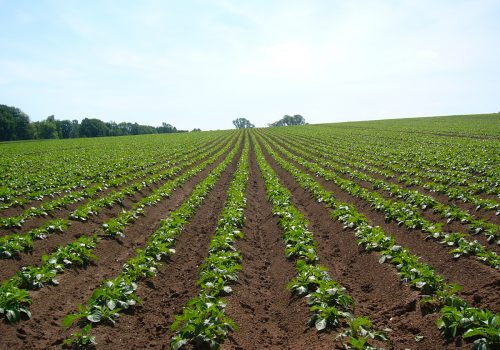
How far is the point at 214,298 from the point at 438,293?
4470 mm

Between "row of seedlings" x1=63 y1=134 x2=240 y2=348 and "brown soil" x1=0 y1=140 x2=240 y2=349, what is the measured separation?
35cm

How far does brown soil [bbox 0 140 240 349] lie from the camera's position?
5895 mm

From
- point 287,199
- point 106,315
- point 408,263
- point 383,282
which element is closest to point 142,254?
point 106,315

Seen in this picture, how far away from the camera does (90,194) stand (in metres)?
17.1

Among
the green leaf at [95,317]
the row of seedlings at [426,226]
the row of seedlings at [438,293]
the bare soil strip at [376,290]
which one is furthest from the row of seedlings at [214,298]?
the row of seedlings at [426,226]

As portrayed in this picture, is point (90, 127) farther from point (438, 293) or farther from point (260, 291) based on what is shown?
point (438, 293)

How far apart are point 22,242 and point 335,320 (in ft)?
29.4

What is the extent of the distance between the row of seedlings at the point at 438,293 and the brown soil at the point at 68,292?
535cm

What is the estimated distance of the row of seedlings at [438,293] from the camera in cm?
464

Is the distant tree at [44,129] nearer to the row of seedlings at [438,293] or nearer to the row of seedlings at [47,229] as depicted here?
the row of seedlings at [47,229]

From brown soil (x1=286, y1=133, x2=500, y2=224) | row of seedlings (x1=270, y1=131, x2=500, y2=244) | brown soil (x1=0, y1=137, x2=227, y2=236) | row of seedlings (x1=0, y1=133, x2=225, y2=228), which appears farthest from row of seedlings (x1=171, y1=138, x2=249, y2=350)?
brown soil (x1=286, y1=133, x2=500, y2=224)

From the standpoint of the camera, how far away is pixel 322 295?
22.6ft

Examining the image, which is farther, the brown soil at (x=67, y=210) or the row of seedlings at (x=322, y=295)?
the brown soil at (x=67, y=210)

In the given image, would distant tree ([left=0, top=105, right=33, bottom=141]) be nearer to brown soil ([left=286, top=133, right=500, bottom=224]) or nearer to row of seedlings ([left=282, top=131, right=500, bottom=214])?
row of seedlings ([left=282, top=131, right=500, bottom=214])
